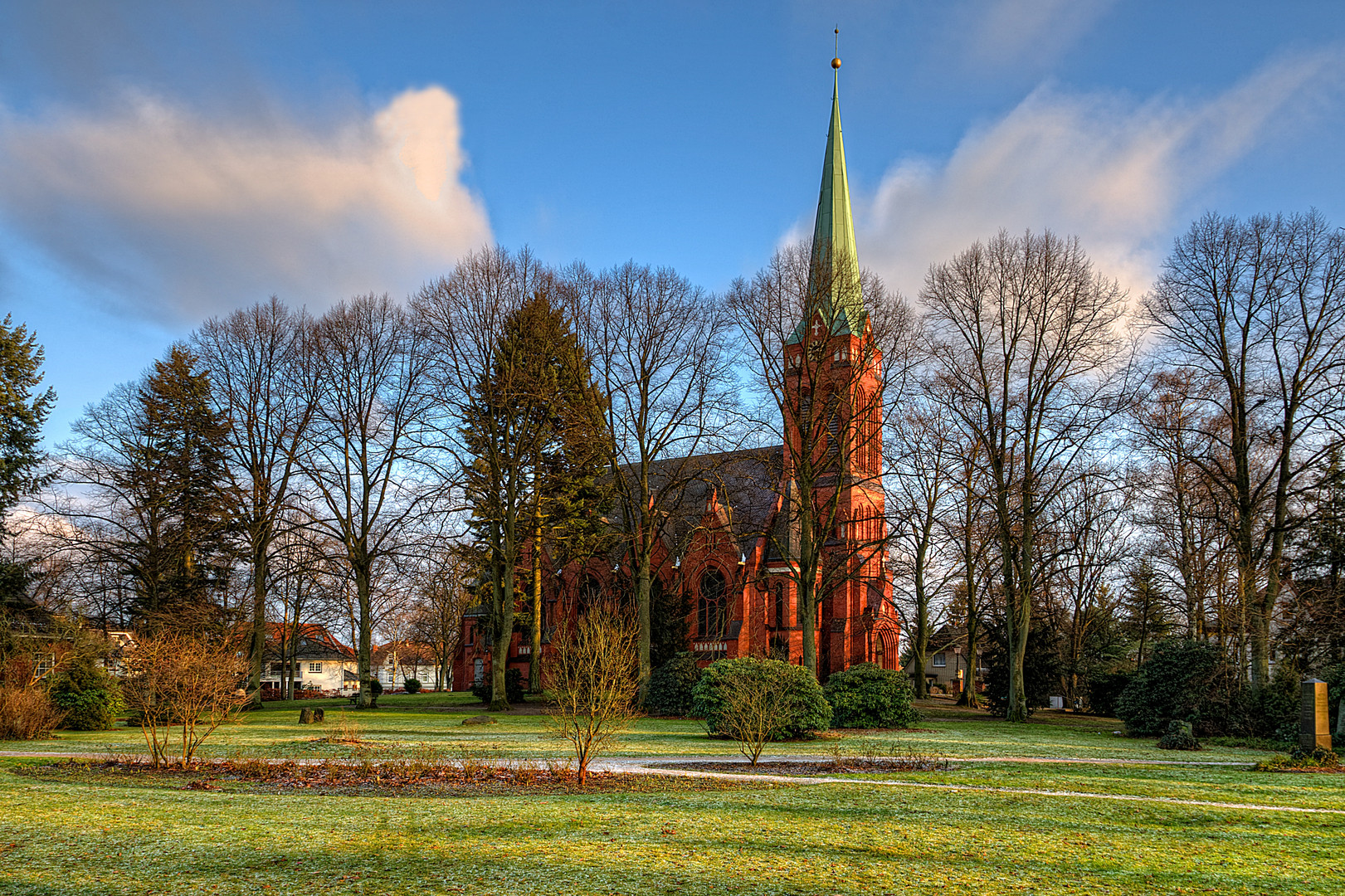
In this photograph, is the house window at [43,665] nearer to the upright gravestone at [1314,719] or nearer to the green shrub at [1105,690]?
the upright gravestone at [1314,719]

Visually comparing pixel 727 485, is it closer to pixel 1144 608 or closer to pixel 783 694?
pixel 783 694

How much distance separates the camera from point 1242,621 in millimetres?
23781

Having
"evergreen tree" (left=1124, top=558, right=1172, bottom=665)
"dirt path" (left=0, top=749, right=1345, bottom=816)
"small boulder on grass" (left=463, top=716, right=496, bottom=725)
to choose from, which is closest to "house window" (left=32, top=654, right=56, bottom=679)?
"dirt path" (left=0, top=749, right=1345, bottom=816)

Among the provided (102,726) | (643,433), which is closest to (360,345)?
(643,433)

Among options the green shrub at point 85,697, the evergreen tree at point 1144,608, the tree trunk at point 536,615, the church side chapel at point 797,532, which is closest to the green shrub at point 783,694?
the church side chapel at point 797,532

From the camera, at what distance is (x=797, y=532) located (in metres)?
39.7

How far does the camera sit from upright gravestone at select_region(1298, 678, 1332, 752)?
16438 mm

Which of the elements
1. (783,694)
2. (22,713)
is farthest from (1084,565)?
(22,713)

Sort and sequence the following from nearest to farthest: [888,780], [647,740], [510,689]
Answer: [888,780] → [647,740] → [510,689]

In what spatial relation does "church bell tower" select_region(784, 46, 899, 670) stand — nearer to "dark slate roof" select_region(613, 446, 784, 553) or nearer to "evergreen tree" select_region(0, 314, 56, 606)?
"dark slate roof" select_region(613, 446, 784, 553)

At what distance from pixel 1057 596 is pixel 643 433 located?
80.2 ft

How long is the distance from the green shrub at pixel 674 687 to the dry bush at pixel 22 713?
18211 mm

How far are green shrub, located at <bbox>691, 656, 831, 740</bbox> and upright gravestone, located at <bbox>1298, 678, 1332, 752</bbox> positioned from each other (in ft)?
32.4

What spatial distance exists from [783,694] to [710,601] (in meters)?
22.9
